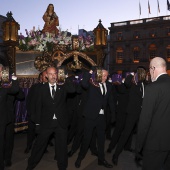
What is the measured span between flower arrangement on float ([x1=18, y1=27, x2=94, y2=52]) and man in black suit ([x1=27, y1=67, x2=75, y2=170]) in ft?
17.7

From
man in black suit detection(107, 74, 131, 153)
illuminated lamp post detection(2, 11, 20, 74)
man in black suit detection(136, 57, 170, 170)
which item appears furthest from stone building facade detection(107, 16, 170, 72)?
man in black suit detection(136, 57, 170, 170)

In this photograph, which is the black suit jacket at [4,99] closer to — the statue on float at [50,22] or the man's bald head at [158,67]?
the man's bald head at [158,67]

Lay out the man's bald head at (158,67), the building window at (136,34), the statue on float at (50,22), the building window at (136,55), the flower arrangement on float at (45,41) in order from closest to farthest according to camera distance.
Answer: the man's bald head at (158,67)
the flower arrangement on float at (45,41)
the statue on float at (50,22)
the building window at (136,34)
the building window at (136,55)

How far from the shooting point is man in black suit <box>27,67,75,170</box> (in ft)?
14.4

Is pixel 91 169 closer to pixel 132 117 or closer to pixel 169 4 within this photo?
pixel 132 117

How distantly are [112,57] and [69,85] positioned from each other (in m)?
42.7

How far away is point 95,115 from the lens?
16.3 feet

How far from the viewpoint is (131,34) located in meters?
45.2

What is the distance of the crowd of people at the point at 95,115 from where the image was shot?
321 centimetres

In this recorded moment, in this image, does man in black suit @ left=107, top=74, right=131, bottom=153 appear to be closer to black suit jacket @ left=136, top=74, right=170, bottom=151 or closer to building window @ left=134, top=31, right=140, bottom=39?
black suit jacket @ left=136, top=74, right=170, bottom=151

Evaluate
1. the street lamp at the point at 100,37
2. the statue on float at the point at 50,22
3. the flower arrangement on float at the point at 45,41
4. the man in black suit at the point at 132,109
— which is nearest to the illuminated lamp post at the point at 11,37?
the flower arrangement on float at the point at 45,41

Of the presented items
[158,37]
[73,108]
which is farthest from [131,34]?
[73,108]

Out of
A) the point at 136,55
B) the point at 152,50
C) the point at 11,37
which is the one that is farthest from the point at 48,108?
the point at 136,55

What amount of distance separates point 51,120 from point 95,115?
3.37ft
